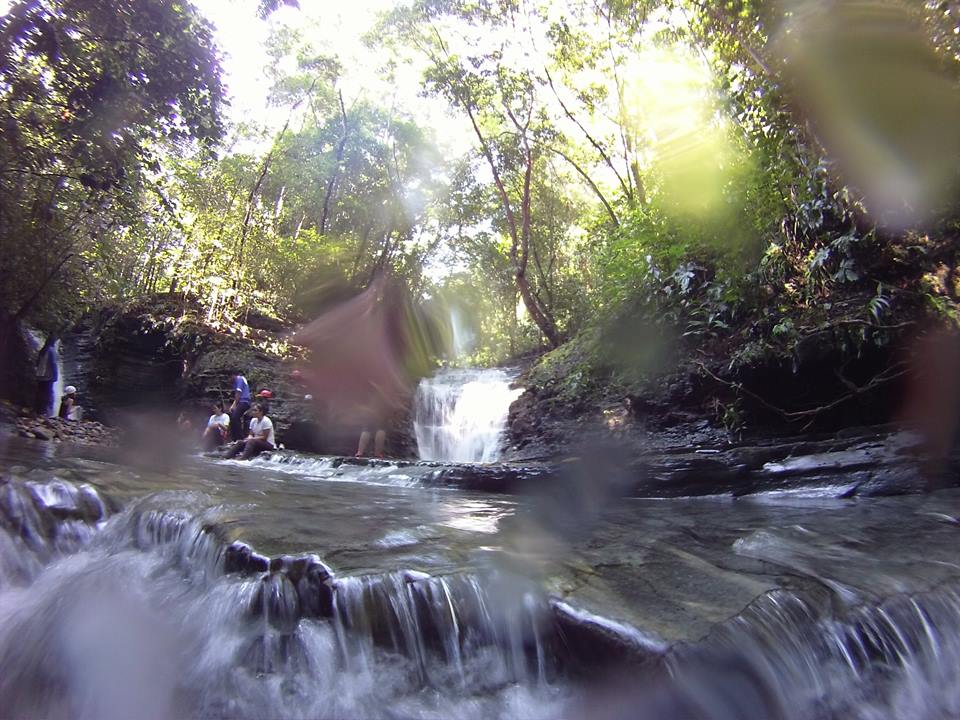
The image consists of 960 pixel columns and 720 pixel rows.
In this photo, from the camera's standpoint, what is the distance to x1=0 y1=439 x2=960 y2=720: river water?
7.44ft

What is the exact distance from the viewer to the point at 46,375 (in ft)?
46.7

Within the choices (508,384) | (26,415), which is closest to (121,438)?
(26,415)

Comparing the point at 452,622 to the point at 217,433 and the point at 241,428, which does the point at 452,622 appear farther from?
the point at 241,428

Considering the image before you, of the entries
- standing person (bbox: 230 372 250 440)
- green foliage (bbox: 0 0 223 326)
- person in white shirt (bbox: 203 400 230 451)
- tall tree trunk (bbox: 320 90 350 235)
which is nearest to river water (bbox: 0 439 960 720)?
green foliage (bbox: 0 0 223 326)

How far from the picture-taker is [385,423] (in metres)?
15.6

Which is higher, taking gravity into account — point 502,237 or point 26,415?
point 502,237

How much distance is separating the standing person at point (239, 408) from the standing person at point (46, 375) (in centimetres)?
479

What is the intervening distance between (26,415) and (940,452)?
16692 mm

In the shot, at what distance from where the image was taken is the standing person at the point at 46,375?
1405 cm

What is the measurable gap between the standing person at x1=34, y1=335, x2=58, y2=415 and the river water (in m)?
12.7

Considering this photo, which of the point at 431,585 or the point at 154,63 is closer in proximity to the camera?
the point at 431,585

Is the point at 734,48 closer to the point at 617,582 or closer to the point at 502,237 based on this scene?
the point at 617,582

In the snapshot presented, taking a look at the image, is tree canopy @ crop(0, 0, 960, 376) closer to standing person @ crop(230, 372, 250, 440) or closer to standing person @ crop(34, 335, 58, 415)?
standing person @ crop(34, 335, 58, 415)

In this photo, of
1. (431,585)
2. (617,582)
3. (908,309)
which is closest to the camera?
(431,585)
